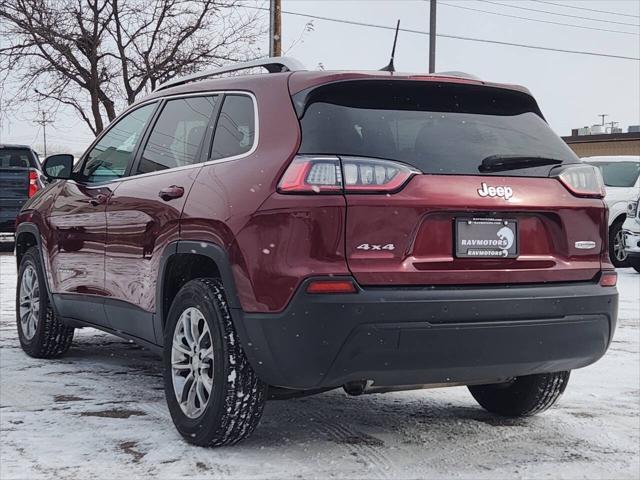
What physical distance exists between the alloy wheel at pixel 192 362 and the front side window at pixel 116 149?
1.36 metres

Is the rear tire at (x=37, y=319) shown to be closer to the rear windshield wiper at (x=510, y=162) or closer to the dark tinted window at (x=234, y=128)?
the dark tinted window at (x=234, y=128)

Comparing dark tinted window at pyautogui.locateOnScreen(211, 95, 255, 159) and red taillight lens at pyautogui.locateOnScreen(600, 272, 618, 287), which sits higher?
dark tinted window at pyautogui.locateOnScreen(211, 95, 255, 159)

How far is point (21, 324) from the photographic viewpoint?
6504mm

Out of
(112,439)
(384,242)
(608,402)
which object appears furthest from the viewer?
(608,402)

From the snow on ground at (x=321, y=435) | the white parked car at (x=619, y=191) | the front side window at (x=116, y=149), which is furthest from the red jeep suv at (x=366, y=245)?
the white parked car at (x=619, y=191)

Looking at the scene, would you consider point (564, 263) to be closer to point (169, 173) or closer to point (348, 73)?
point (348, 73)

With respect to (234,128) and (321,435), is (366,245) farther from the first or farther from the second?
(321,435)

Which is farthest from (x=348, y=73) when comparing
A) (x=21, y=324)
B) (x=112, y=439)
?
(x=21, y=324)

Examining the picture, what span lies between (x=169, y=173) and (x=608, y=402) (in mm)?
2779

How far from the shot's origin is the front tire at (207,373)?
387cm

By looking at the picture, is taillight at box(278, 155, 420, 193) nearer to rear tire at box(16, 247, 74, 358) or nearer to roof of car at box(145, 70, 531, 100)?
roof of car at box(145, 70, 531, 100)

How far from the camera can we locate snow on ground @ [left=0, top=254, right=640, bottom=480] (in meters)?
3.83

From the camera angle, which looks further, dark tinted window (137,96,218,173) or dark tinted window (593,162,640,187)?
dark tinted window (593,162,640,187)

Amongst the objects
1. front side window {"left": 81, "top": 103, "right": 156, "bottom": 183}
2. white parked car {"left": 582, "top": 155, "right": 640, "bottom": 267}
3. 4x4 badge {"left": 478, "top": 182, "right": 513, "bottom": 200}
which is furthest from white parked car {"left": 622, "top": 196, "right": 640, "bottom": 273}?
4x4 badge {"left": 478, "top": 182, "right": 513, "bottom": 200}
